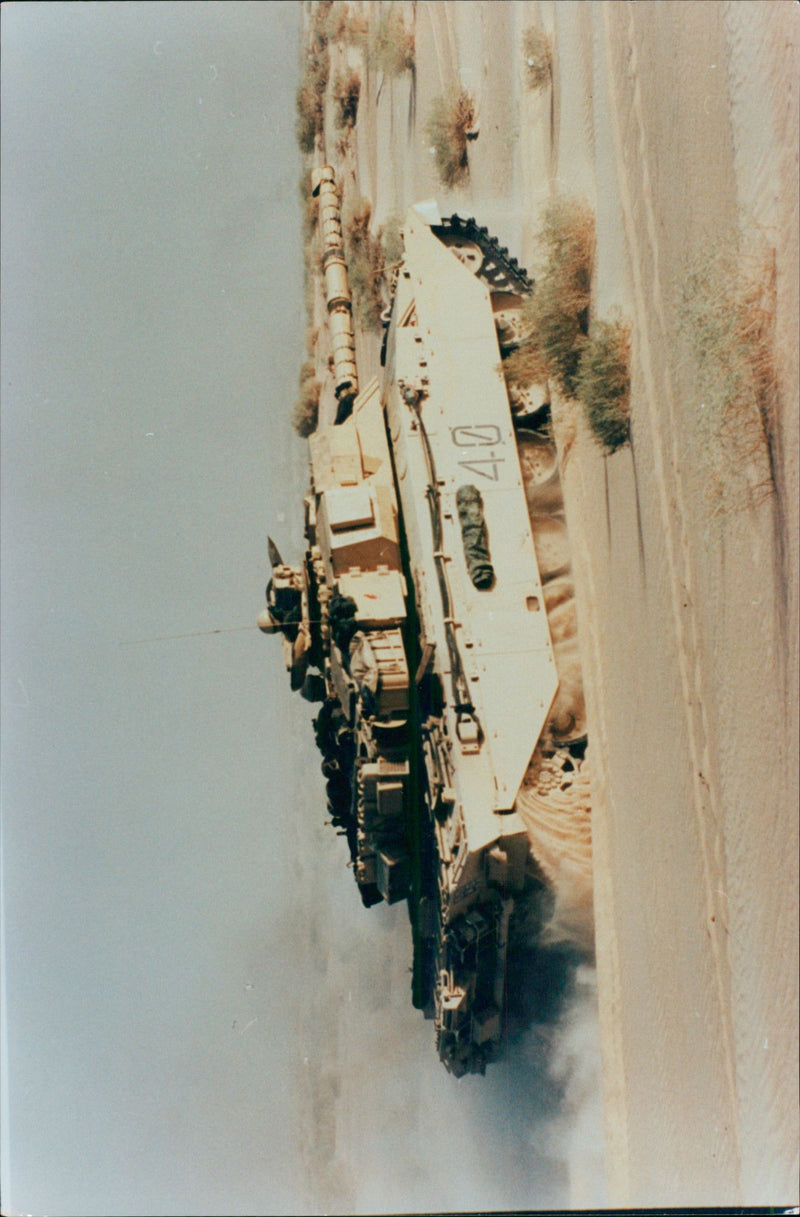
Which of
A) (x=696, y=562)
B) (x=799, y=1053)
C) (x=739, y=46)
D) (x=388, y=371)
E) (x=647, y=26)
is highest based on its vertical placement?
(x=647, y=26)

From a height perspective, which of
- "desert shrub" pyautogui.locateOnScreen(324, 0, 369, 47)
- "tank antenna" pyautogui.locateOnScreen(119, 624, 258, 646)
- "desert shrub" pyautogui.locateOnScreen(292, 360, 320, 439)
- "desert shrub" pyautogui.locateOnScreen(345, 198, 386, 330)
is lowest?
"tank antenna" pyautogui.locateOnScreen(119, 624, 258, 646)

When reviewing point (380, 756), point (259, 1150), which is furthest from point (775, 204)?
point (259, 1150)

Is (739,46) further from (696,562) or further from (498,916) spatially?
(498,916)

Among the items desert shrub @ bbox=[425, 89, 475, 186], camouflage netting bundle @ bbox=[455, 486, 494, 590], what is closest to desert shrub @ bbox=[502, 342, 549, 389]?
camouflage netting bundle @ bbox=[455, 486, 494, 590]

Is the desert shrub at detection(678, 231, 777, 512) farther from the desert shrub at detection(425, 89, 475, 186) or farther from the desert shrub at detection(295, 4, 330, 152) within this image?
the desert shrub at detection(295, 4, 330, 152)

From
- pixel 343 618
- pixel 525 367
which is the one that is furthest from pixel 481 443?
pixel 343 618

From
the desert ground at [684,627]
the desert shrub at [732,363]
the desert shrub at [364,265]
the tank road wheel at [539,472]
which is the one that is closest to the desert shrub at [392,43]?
the desert shrub at [364,265]
